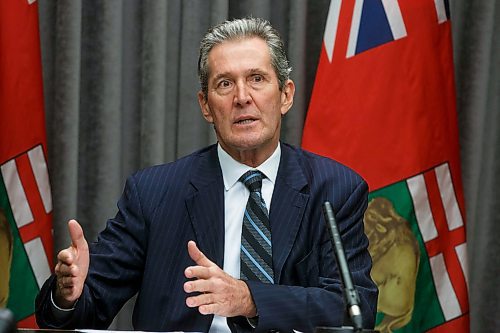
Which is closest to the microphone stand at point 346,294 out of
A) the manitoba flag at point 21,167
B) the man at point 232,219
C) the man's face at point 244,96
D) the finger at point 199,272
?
the finger at point 199,272

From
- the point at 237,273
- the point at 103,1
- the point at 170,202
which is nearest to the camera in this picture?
the point at 237,273

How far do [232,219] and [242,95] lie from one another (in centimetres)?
33

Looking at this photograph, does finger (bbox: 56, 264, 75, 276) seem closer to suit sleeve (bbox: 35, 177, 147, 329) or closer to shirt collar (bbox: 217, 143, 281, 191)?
suit sleeve (bbox: 35, 177, 147, 329)

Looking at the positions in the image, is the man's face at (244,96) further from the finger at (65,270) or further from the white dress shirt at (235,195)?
the finger at (65,270)

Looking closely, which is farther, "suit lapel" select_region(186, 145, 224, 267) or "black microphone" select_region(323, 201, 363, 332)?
"suit lapel" select_region(186, 145, 224, 267)

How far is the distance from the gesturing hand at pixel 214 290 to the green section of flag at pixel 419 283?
124cm

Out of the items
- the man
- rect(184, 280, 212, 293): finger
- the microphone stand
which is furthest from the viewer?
the man

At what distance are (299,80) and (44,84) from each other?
3.37ft

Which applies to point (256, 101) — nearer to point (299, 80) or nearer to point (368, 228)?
point (368, 228)

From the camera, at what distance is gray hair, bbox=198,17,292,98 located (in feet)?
7.63

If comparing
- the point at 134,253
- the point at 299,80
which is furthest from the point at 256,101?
the point at 299,80

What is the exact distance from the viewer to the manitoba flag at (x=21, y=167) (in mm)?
3072

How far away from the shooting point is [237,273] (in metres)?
2.16

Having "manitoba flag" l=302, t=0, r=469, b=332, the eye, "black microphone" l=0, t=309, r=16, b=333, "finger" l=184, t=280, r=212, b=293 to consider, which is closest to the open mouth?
the eye
